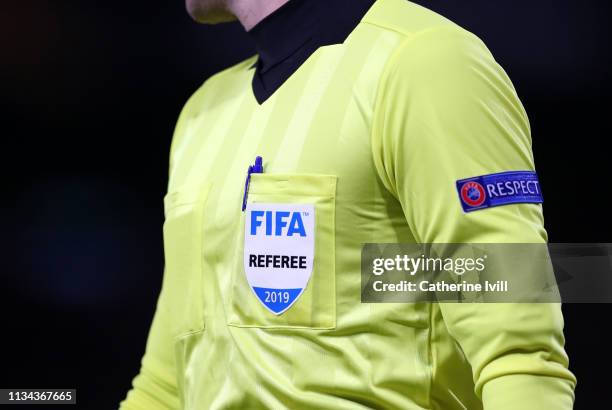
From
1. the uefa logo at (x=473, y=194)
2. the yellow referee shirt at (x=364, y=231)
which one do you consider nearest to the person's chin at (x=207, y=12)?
the yellow referee shirt at (x=364, y=231)

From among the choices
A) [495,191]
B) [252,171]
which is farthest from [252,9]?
[495,191]

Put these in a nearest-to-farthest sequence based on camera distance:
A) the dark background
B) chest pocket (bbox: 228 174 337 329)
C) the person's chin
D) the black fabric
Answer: chest pocket (bbox: 228 174 337 329) → the black fabric → the person's chin → the dark background

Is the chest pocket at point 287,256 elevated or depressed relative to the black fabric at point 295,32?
depressed

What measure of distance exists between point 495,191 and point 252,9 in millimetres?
476

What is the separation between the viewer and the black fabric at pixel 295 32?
3.34ft

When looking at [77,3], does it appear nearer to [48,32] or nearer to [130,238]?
[48,32]

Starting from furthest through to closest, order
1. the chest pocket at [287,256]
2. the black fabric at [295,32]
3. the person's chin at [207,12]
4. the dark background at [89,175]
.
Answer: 1. the dark background at [89,175]
2. the person's chin at [207,12]
3. the black fabric at [295,32]
4. the chest pocket at [287,256]

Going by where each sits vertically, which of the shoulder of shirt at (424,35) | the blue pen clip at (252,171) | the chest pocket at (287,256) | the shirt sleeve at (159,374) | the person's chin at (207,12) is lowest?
the shirt sleeve at (159,374)

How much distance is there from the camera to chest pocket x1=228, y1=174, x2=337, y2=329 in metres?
0.91

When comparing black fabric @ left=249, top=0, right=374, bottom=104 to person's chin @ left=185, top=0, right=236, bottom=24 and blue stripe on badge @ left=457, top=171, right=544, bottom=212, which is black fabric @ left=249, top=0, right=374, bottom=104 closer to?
person's chin @ left=185, top=0, right=236, bottom=24

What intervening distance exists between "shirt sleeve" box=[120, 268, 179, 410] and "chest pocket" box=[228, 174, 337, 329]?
10.0 inches

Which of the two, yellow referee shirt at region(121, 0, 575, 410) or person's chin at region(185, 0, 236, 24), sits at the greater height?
person's chin at region(185, 0, 236, 24)

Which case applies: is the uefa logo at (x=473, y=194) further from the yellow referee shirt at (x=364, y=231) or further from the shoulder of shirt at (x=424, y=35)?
the shoulder of shirt at (x=424, y=35)

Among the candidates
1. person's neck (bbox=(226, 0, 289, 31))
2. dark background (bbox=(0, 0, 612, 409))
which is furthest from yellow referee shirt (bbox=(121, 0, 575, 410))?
dark background (bbox=(0, 0, 612, 409))
